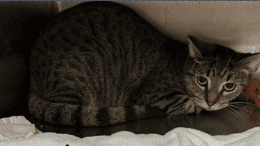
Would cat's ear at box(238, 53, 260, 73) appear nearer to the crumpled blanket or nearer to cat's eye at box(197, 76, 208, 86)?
cat's eye at box(197, 76, 208, 86)

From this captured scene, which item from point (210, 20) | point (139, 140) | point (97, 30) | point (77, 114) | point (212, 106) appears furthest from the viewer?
point (210, 20)

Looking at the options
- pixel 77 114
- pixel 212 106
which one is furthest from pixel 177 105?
pixel 77 114

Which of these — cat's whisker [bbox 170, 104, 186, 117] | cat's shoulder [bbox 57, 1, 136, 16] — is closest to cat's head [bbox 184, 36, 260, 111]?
cat's whisker [bbox 170, 104, 186, 117]

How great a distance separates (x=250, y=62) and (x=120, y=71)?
2.89ft

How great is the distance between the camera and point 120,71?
156cm

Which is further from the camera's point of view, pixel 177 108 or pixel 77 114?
pixel 177 108

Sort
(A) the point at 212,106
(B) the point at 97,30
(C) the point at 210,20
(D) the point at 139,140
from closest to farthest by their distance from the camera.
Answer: (D) the point at 139,140 → (A) the point at 212,106 → (B) the point at 97,30 → (C) the point at 210,20

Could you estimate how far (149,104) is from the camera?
1.46 m

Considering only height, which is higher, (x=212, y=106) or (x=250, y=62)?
(x=250, y=62)

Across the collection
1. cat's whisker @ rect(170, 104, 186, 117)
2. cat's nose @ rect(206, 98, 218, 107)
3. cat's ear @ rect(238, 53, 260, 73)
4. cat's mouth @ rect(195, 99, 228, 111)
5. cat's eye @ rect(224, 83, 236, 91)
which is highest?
cat's ear @ rect(238, 53, 260, 73)

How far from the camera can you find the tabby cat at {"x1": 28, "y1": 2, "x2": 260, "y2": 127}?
4.38 ft

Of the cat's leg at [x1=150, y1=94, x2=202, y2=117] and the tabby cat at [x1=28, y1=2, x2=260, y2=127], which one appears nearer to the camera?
the tabby cat at [x1=28, y1=2, x2=260, y2=127]

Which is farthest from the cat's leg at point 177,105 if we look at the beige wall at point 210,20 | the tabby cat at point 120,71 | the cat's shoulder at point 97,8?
the cat's shoulder at point 97,8

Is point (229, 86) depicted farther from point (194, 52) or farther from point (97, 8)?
point (97, 8)
